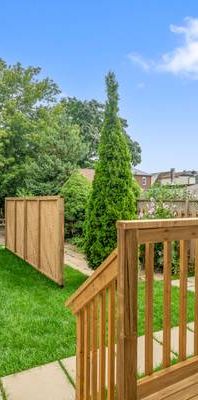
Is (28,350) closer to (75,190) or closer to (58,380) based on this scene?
(58,380)

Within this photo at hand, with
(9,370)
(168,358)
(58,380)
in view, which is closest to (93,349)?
(168,358)

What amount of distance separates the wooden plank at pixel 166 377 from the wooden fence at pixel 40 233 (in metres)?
3.49

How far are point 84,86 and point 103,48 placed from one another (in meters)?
5.35

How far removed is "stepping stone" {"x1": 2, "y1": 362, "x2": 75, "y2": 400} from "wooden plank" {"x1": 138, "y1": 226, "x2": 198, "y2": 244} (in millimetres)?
1544

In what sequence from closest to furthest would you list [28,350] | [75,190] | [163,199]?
1. [28,350]
2. [163,199]
3. [75,190]

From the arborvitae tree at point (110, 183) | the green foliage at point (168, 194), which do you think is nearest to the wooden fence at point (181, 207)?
the green foliage at point (168, 194)

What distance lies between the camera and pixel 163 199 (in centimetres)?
706

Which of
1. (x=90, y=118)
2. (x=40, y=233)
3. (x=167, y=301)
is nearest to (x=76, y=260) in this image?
(x=40, y=233)

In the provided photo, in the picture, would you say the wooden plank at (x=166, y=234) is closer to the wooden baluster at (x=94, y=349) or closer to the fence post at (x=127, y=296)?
the fence post at (x=127, y=296)

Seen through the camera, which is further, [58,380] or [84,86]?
[84,86]

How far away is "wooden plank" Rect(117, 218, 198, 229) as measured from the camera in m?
1.51

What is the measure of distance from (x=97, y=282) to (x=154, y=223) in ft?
1.53

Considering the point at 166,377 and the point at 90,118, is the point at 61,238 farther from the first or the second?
the point at 90,118

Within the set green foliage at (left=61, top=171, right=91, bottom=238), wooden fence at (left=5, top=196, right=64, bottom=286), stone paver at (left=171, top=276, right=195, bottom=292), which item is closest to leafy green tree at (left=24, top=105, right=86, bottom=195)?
green foliage at (left=61, top=171, right=91, bottom=238)
